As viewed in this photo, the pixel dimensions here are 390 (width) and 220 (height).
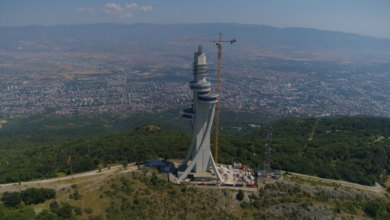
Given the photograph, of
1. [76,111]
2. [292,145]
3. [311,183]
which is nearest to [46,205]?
[311,183]

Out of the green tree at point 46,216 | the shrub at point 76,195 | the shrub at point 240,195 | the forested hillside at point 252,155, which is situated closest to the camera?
the green tree at point 46,216

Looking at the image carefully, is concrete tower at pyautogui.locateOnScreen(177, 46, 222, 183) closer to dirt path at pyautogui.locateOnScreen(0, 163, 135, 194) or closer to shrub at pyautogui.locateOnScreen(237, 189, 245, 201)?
shrub at pyautogui.locateOnScreen(237, 189, 245, 201)

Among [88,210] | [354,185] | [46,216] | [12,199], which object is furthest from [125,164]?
[354,185]

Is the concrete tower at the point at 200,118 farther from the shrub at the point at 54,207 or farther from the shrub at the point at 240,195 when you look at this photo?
the shrub at the point at 54,207

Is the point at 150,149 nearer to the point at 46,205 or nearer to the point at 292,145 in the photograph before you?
the point at 46,205

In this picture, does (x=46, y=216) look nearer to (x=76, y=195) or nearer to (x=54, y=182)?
(x=76, y=195)

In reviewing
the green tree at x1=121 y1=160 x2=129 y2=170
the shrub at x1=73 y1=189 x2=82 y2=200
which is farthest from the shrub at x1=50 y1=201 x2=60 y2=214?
the green tree at x1=121 y1=160 x2=129 y2=170

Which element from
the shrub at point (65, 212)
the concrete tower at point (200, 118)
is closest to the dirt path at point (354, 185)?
the concrete tower at point (200, 118)

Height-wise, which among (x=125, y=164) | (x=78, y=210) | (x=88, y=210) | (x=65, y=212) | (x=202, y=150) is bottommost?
(x=88, y=210)
